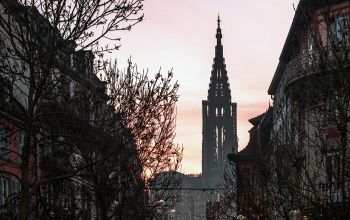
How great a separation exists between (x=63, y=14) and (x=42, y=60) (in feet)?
4.07

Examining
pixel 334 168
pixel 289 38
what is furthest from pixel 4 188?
pixel 334 168

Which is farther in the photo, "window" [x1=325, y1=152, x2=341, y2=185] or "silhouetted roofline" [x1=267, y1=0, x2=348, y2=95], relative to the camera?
"silhouetted roofline" [x1=267, y1=0, x2=348, y2=95]

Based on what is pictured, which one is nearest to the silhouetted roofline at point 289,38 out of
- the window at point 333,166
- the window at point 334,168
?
the window at point 333,166

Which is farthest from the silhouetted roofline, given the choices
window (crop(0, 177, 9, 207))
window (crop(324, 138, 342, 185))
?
window (crop(0, 177, 9, 207))

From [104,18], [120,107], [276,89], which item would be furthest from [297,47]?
[104,18]

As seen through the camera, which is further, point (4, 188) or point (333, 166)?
point (4, 188)

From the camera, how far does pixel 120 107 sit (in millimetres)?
35656

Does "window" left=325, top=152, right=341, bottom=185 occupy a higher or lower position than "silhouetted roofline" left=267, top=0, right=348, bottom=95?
lower

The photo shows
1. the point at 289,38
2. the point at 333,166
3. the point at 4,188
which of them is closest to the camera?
the point at 333,166

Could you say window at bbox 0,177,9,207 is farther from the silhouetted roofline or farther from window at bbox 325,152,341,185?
window at bbox 325,152,341,185

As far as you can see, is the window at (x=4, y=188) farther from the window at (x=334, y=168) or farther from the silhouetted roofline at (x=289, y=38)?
the window at (x=334, y=168)

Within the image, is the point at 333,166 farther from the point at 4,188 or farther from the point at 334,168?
the point at 4,188

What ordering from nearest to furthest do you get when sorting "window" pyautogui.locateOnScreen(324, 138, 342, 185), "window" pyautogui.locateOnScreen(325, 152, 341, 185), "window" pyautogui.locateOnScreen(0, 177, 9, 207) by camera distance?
1. "window" pyautogui.locateOnScreen(325, 152, 341, 185)
2. "window" pyautogui.locateOnScreen(324, 138, 342, 185)
3. "window" pyautogui.locateOnScreen(0, 177, 9, 207)

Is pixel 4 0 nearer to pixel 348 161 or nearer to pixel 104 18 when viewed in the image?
pixel 104 18
